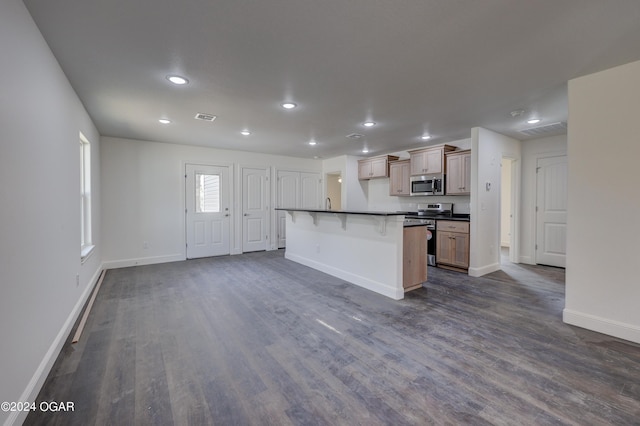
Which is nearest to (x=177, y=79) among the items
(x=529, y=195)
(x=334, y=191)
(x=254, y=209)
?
(x=254, y=209)

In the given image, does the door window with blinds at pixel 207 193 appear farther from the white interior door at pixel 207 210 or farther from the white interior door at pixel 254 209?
the white interior door at pixel 254 209

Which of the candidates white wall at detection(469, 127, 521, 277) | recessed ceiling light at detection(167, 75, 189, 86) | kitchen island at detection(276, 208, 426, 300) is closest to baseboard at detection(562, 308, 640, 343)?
kitchen island at detection(276, 208, 426, 300)

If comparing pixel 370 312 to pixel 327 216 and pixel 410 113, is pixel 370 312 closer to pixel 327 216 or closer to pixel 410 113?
pixel 327 216

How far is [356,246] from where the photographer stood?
4230 mm

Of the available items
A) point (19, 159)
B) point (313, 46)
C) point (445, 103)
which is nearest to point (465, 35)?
point (313, 46)

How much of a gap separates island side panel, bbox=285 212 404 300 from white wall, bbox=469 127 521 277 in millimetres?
1832

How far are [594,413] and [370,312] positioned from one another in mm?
1826

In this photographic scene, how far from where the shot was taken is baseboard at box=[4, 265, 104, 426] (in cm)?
155

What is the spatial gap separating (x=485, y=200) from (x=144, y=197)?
6.29 metres

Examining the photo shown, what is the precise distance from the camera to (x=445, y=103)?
11.2 feet

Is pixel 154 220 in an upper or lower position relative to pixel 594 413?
upper

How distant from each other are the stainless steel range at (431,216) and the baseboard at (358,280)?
64.2 inches

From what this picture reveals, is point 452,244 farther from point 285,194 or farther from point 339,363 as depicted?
point 285,194

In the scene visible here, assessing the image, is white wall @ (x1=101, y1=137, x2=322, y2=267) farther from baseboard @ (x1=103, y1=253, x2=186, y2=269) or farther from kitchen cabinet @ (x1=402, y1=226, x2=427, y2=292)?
kitchen cabinet @ (x1=402, y1=226, x2=427, y2=292)
